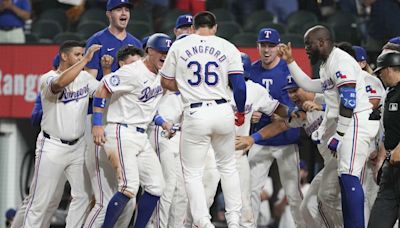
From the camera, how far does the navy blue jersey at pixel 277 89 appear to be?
10.8 m

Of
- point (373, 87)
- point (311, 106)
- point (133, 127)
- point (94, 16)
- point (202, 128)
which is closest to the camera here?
point (202, 128)

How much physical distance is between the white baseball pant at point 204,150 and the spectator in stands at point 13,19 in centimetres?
555

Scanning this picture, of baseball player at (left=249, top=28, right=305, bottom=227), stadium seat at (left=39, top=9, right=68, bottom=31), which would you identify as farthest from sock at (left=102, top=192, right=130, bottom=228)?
stadium seat at (left=39, top=9, right=68, bottom=31)

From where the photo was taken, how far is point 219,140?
911 cm

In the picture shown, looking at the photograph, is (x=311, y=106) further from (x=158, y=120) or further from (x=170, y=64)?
(x=170, y=64)

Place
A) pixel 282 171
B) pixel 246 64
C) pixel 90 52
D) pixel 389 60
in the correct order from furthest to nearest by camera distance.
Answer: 1. pixel 282 171
2. pixel 246 64
3. pixel 90 52
4. pixel 389 60

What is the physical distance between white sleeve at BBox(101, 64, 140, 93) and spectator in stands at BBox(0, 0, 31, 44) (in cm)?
479

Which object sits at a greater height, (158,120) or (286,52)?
(286,52)

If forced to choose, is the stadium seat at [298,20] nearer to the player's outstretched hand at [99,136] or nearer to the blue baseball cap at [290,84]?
the blue baseball cap at [290,84]

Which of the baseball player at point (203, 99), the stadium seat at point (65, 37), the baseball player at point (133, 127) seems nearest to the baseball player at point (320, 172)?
the baseball player at point (133, 127)

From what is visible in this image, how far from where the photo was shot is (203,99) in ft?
29.5

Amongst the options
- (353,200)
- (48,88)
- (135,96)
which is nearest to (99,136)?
(135,96)

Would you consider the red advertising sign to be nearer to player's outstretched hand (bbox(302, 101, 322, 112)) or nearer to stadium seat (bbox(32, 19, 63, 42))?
stadium seat (bbox(32, 19, 63, 42))

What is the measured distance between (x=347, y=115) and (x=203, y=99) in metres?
1.26
